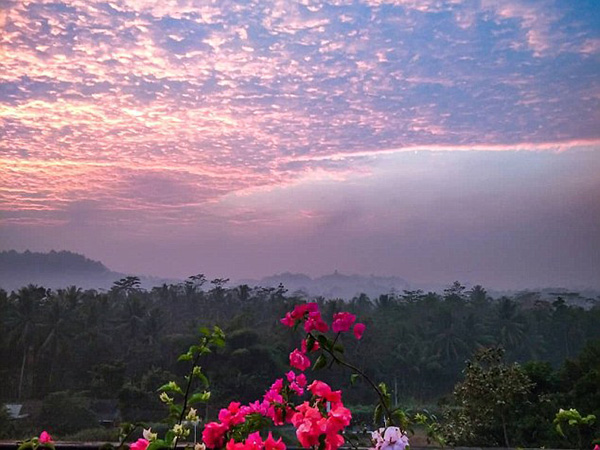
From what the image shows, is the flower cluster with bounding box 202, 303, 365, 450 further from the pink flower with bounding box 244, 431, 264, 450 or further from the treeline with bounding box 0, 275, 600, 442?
the treeline with bounding box 0, 275, 600, 442

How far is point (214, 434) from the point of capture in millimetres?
970

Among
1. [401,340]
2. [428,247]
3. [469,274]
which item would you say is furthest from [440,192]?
[401,340]

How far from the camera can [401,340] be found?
5.53 m

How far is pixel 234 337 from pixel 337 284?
1149mm

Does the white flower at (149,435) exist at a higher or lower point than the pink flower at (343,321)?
lower

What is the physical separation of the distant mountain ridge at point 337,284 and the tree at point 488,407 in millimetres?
1188

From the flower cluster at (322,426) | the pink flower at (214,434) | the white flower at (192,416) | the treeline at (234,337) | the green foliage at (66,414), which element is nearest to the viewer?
the flower cluster at (322,426)

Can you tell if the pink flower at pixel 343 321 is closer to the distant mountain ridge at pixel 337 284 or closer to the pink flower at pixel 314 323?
the pink flower at pixel 314 323

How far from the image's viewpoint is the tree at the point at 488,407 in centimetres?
472

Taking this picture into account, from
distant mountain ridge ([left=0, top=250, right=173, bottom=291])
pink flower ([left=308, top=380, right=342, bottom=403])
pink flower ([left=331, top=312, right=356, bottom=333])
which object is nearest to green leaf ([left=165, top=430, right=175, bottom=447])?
pink flower ([left=308, top=380, right=342, bottom=403])

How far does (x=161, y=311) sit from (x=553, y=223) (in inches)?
149

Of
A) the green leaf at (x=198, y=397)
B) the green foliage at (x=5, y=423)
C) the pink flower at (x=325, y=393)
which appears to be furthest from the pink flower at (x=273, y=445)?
the green foliage at (x=5, y=423)

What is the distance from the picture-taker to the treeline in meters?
5.38

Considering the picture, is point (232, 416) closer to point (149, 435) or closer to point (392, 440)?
point (149, 435)
